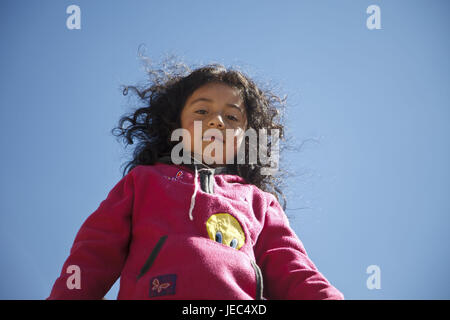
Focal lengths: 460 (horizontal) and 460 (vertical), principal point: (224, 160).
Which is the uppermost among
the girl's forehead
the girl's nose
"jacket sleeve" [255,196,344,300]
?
the girl's forehead

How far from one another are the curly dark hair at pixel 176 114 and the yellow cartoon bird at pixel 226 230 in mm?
750

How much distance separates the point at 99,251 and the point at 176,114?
45.8 inches

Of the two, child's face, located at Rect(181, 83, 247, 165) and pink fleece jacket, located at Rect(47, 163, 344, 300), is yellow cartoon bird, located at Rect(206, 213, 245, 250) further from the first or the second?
child's face, located at Rect(181, 83, 247, 165)

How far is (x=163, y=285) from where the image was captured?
1641 millimetres

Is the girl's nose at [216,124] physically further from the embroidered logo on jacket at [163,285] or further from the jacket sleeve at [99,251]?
the embroidered logo on jacket at [163,285]

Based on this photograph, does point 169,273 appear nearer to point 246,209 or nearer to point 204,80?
point 246,209

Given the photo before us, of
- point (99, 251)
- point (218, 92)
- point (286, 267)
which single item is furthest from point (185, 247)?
point (218, 92)

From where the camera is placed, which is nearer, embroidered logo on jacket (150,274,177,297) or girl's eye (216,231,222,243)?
embroidered logo on jacket (150,274,177,297)

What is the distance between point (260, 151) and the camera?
2.92 m

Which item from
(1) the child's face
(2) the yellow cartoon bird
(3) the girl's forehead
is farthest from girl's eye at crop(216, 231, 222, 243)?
(3) the girl's forehead

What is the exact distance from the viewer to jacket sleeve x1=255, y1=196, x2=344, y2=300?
1.80 metres

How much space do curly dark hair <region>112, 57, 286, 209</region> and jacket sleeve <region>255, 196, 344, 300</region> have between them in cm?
60

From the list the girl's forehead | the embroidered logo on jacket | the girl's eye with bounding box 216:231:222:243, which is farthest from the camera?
the girl's forehead
